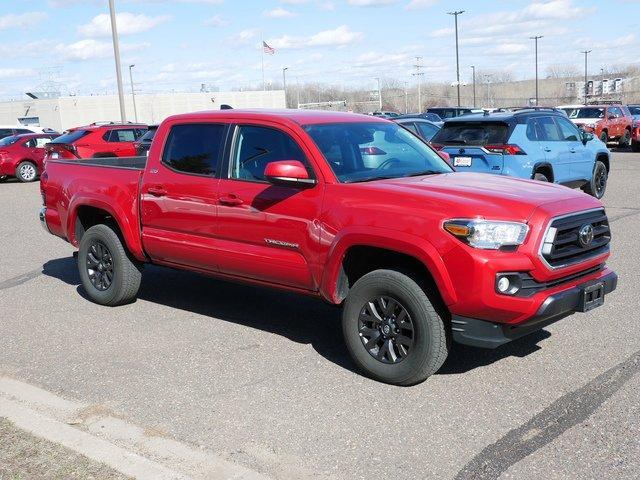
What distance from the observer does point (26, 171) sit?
22.6 m

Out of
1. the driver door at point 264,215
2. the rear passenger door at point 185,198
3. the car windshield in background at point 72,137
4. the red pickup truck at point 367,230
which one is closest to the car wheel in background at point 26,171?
the car windshield in background at point 72,137

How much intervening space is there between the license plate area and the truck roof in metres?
2.33

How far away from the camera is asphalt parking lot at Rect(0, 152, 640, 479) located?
13.2 ft

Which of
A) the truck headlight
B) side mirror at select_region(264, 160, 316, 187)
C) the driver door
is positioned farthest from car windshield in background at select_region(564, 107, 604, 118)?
the truck headlight

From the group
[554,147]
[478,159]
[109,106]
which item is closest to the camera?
[478,159]

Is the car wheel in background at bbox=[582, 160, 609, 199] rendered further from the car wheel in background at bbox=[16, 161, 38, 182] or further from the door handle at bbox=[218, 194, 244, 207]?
the car wheel in background at bbox=[16, 161, 38, 182]

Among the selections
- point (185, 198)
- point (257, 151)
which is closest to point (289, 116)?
point (257, 151)

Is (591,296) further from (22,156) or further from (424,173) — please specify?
(22,156)

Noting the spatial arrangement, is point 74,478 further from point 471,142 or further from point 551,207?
point 471,142

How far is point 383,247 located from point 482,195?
722 millimetres

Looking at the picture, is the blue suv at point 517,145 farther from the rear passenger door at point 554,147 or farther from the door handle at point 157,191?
the door handle at point 157,191

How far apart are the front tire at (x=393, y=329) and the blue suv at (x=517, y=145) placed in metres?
6.15

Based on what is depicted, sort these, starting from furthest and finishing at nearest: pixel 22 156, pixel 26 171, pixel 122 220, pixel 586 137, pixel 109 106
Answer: pixel 109 106 < pixel 26 171 < pixel 22 156 < pixel 586 137 < pixel 122 220

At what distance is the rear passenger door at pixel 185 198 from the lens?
6133 millimetres
